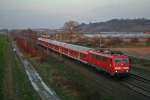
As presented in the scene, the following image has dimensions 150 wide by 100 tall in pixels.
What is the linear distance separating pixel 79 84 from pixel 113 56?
4.71 m

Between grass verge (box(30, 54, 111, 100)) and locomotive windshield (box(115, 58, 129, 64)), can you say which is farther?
locomotive windshield (box(115, 58, 129, 64))

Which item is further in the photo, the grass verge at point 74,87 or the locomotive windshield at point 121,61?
the locomotive windshield at point 121,61

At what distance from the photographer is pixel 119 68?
30781mm

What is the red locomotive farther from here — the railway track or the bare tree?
the bare tree

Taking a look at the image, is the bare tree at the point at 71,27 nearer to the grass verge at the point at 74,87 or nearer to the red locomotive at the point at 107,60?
the red locomotive at the point at 107,60

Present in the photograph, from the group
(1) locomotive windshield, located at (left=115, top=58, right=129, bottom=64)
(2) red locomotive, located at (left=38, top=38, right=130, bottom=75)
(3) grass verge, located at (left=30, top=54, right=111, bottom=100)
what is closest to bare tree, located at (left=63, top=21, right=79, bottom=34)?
(2) red locomotive, located at (left=38, top=38, right=130, bottom=75)

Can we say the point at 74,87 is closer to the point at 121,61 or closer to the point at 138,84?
the point at 121,61

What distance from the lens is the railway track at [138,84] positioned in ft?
84.6

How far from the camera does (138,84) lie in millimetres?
28969

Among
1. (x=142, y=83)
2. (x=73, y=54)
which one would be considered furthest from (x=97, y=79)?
(x=73, y=54)

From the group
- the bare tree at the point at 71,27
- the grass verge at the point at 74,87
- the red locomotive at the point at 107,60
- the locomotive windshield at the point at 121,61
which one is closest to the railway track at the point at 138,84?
the red locomotive at the point at 107,60

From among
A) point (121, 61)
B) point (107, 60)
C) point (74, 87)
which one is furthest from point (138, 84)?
point (74, 87)

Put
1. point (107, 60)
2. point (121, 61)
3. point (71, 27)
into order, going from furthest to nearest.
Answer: point (71, 27) < point (107, 60) < point (121, 61)

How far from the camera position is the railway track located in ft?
84.6
